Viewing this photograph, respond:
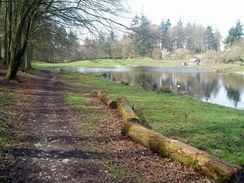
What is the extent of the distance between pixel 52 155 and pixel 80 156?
0.66m

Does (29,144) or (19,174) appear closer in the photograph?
(19,174)

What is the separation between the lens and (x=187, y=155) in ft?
24.3

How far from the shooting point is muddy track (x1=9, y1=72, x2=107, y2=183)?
6.29m

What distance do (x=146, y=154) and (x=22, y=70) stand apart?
83.5ft

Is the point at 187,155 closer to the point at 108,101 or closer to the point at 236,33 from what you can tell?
the point at 108,101

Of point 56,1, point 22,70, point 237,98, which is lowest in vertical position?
point 237,98

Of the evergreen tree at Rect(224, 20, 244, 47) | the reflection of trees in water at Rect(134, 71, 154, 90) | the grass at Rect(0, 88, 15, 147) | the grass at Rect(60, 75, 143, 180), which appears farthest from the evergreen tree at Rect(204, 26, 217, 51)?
the grass at Rect(0, 88, 15, 147)

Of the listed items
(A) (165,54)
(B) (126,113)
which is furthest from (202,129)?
(A) (165,54)

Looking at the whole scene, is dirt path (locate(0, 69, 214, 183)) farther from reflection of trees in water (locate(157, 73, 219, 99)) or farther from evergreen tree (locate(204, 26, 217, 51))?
evergreen tree (locate(204, 26, 217, 51))

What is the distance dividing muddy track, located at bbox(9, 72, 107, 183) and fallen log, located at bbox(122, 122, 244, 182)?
1.52 metres

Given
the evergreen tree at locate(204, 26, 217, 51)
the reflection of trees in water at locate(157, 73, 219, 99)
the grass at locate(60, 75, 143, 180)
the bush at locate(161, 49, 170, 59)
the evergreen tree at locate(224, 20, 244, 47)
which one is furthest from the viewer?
the evergreen tree at locate(204, 26, 217, 51)

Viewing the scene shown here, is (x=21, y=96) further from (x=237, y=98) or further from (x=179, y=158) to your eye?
(x=237, y=98)

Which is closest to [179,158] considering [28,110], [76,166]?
[76,166]

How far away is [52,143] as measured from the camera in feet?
27.5
